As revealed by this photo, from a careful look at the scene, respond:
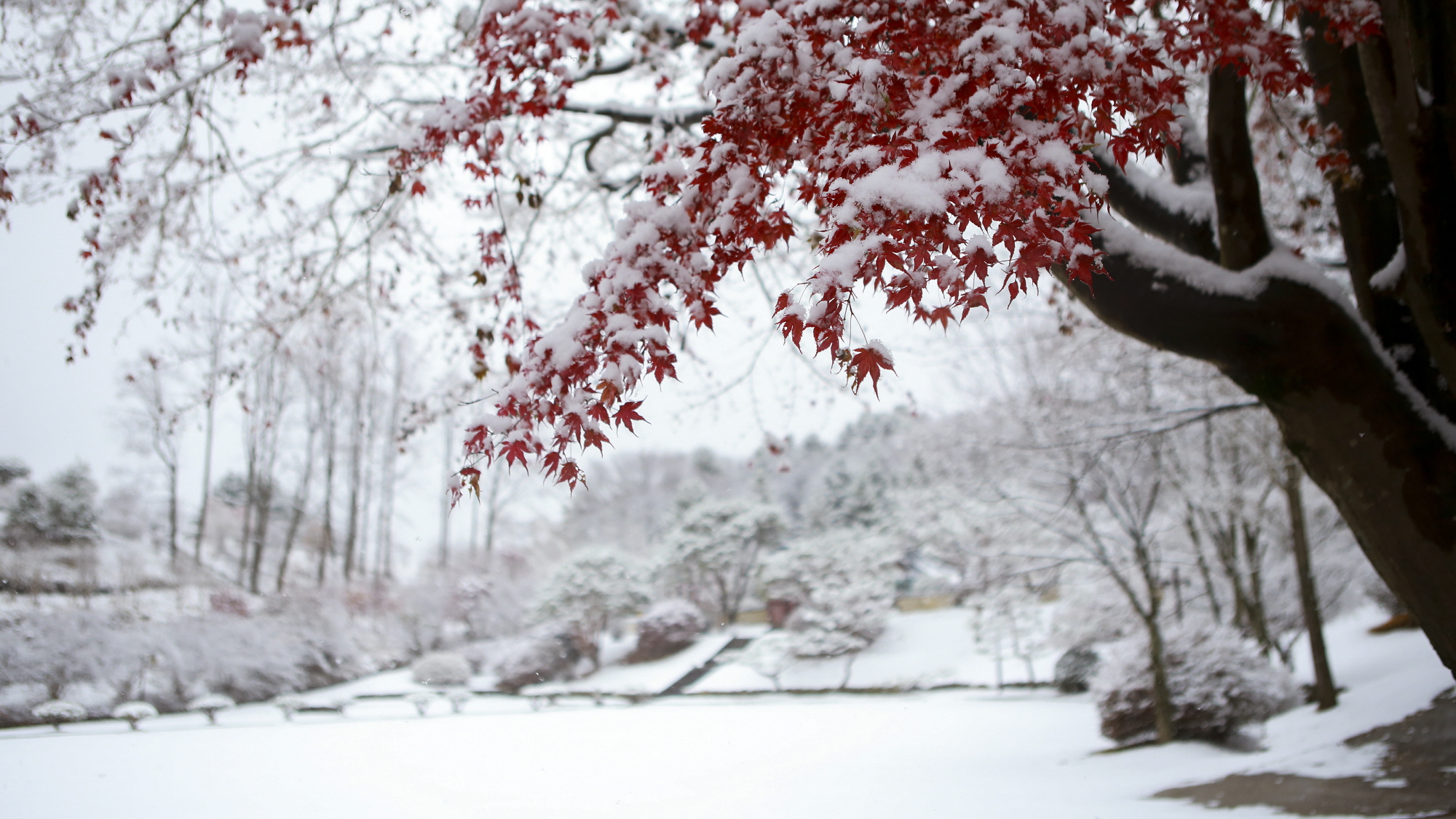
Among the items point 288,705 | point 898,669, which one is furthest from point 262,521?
point 898,669

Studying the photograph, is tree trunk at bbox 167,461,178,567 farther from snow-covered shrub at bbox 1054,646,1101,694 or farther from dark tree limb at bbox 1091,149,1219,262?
snow-covered shrub at bbox 1054,646,1101,694

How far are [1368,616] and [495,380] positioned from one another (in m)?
18.6

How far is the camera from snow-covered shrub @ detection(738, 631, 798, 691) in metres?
14.0

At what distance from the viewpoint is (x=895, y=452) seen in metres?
29.3

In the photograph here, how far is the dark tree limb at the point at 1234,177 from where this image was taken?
2.95 m

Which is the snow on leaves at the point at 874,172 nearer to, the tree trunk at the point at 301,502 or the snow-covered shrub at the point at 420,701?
the snow-covered shrub at the point at 420,701

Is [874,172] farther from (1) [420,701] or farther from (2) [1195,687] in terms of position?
(2) [1195,687]

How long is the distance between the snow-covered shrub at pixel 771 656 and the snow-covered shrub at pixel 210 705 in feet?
31.8

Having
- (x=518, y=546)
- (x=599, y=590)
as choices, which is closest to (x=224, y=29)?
(x=599, y=590)

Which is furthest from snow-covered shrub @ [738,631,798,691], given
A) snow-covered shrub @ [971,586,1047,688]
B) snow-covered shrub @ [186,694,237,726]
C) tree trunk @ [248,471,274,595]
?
snow-covered shrub @ [186,694,237,726]

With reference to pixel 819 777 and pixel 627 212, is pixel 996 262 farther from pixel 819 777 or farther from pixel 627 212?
pixel 819 777

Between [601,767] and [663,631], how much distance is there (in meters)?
11.0

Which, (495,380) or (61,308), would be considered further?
(495,380)

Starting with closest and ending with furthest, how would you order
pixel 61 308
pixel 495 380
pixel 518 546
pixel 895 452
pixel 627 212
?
pixel 627 212 → pixel 61 308 → pixel 495 380 → pixel 518 546 → pixel 895 452
